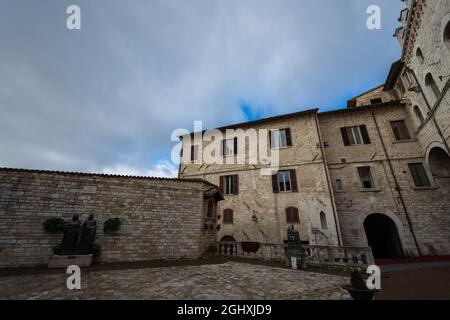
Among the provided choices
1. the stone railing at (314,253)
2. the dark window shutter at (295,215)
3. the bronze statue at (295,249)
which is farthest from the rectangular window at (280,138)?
the bronze statue at (295,249)

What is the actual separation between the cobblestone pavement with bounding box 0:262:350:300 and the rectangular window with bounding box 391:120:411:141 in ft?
37.2

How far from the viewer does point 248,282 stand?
204 inches

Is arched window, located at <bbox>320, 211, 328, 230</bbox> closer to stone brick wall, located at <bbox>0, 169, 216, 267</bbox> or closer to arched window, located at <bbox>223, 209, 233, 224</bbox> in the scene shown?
arched window, located at <bbox>223, 209, 233, 224</bbox>

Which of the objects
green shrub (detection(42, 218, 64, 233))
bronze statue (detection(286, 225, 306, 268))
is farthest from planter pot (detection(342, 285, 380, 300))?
green shrub (detection(42, 218, 64, 233))

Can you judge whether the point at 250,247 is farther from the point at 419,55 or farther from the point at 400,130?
the point at 419,55

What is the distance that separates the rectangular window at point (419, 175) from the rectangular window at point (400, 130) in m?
1.88

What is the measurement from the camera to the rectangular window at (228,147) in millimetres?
14478

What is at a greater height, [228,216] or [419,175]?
[419,175]

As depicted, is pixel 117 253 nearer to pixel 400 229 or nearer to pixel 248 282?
pixel 248 282

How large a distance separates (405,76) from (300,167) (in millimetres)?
8832

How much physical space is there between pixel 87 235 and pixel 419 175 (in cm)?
1774

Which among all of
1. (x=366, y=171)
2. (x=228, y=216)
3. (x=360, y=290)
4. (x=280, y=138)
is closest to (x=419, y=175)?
(x=366, y=171)

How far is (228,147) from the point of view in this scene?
14.7 meters

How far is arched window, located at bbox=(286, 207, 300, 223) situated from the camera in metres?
11.4
